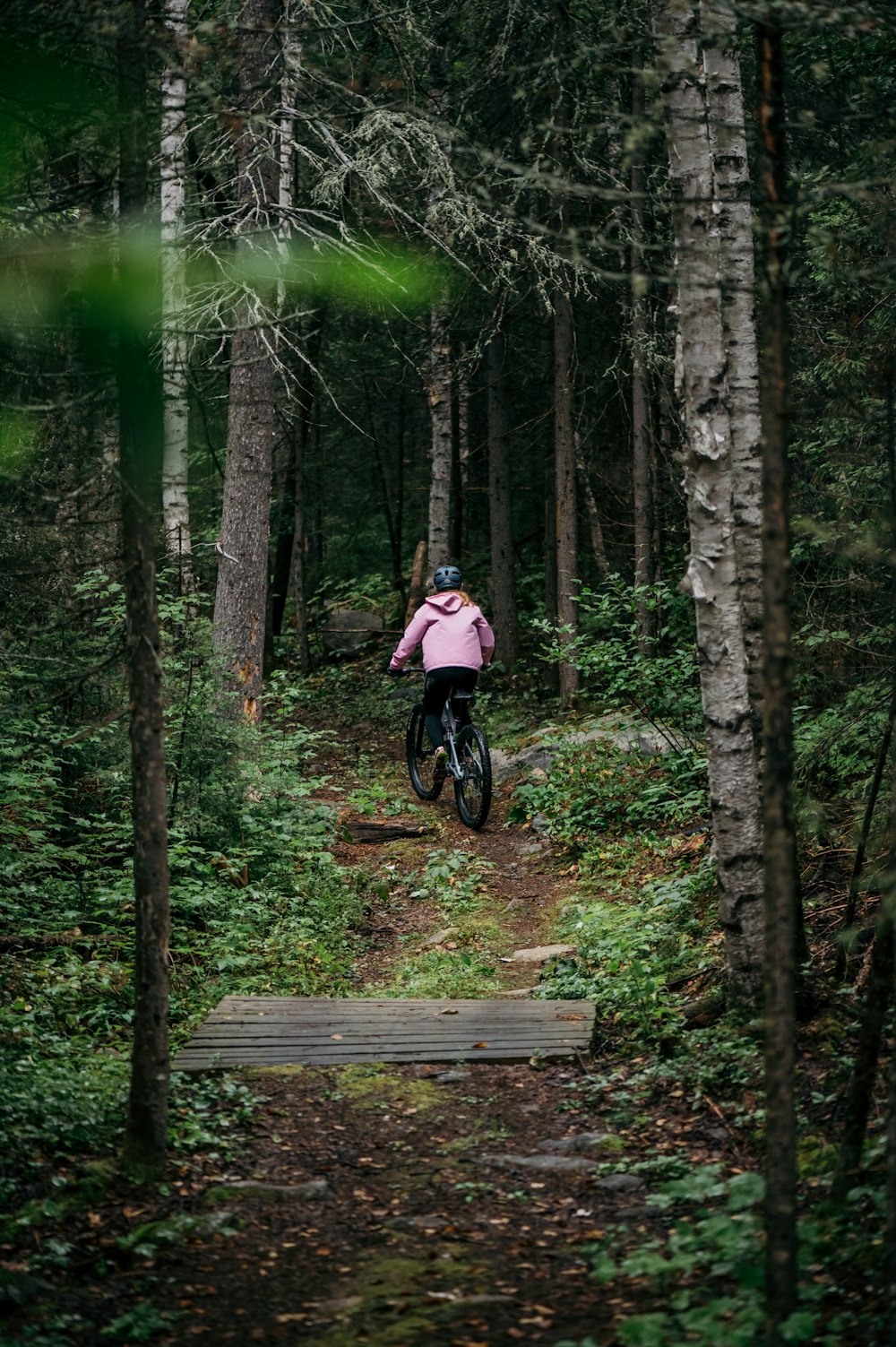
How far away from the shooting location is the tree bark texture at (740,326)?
20.4ft

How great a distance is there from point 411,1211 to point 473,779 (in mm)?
7133

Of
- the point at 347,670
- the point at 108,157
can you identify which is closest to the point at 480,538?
the point at 347,670

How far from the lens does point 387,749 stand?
16.4 meters

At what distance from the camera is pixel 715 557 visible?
5.69 m

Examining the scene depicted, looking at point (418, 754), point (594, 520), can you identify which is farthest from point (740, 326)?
point (594, 520)

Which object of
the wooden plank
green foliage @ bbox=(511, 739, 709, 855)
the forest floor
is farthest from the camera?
green foliage @ bbox=(511, 739, 709, 855)

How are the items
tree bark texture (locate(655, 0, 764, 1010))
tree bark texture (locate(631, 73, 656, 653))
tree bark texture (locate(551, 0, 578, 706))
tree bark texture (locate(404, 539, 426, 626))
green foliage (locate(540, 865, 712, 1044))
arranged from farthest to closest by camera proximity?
tree bark texture (locate(404, 539, 426, 626))
tree bark texture (locate(551, 0, 578, 706))
tree bark texture (locate(631, 73, 656, 653))
green foliage (locate(540, 865, 712, 1044))
tree bark texture (locate(655, 0, 764, 1010))

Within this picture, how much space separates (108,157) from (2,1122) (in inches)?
158

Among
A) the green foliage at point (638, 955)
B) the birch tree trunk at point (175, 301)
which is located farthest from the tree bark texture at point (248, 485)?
the green foliage at point (638, 955)

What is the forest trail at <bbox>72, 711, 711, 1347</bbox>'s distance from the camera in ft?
11.7

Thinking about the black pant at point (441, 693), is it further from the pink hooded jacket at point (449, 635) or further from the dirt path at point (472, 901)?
the dirt path at point (472, 901)

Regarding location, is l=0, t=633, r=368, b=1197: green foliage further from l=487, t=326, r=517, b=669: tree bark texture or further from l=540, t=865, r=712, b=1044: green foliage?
l=487, t=326, r=517, b=669: tree bark texture

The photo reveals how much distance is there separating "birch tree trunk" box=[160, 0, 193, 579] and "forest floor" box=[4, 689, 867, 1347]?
8.97 ft

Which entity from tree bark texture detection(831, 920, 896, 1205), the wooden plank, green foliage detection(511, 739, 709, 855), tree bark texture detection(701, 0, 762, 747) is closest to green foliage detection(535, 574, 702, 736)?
green foliage detection(511, 739, 709, 855)
